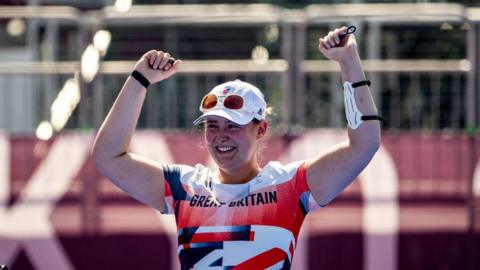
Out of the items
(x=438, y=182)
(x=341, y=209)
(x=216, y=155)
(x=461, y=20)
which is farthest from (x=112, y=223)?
(x=216, y=155)

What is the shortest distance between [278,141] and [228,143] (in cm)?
433

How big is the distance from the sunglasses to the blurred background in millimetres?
4035

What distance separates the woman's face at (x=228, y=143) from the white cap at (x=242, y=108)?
33mm

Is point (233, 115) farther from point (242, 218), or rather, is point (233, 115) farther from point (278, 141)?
point (278, 141)

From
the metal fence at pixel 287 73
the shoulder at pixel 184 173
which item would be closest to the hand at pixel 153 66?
the shoulder at pixel 184 173

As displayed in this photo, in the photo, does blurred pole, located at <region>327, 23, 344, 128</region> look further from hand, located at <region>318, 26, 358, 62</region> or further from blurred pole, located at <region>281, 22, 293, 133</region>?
hand, located at <region>318, 26, 358, 62</region>

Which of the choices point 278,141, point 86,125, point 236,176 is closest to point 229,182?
point 236,176

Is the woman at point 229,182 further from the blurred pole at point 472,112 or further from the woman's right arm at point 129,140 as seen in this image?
the blurred pole at point 472,112

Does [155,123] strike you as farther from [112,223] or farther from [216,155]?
[216,155]

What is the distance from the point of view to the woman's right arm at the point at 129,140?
4445 millimetres

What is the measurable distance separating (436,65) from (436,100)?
1.22ft

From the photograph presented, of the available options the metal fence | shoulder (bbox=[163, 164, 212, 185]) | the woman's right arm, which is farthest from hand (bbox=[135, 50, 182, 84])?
the metal fence

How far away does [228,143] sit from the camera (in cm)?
441

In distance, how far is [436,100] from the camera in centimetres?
950
